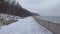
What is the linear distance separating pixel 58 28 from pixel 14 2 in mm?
110349

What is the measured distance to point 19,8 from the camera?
126688 mm

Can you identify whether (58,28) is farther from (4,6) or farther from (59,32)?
(4,6)

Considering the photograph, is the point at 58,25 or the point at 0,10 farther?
the point at 0,10

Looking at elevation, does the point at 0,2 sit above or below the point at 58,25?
above

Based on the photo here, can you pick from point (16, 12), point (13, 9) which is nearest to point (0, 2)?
point (13, 9)

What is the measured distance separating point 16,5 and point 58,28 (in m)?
114

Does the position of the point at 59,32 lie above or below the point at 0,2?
below

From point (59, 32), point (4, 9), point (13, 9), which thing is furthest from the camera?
point (13, 9)

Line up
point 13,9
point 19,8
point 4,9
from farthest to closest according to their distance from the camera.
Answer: point 19,8 → point 13,9 → point 4,9

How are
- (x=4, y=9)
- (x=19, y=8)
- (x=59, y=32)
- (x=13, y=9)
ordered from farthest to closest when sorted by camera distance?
(x=19, y=8) → (x=13, y=9) → (x=4, y=9) → (x=59, y=32)

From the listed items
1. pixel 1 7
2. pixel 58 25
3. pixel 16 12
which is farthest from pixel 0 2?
pixel 58 25

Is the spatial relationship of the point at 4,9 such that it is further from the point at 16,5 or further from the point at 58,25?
the point at 58,25

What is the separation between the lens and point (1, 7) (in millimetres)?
87688

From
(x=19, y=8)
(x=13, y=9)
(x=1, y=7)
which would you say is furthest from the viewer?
(x=19, y=8)
